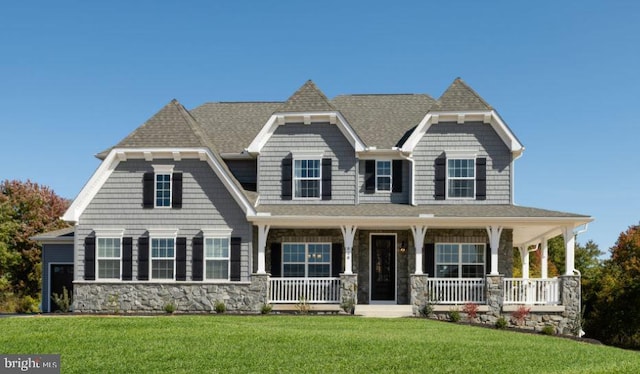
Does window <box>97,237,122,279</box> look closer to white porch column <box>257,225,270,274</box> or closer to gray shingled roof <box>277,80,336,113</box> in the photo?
white porch column <box>257,225,270,274</box>

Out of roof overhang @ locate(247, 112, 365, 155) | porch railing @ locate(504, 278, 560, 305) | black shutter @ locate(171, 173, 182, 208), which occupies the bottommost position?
porch railing @ locate(504, 278, 560, 305)

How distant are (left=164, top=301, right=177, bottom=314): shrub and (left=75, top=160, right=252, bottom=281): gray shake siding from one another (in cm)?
122

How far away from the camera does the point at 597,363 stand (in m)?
14.4

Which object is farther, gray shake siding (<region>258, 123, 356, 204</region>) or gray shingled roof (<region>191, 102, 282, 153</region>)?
gray shingled roof (<region>191, 102, 282, 153</region>)

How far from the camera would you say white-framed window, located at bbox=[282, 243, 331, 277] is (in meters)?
25.5

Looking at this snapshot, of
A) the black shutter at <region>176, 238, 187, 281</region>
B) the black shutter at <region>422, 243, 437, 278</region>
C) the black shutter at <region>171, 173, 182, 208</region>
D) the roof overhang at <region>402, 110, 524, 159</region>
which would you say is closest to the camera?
the black shutter at <region>176, 238, 187, 281</region>

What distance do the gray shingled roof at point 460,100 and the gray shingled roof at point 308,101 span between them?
150 inches

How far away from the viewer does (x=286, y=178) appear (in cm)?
2603

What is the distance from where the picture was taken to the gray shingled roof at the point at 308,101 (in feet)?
84.4

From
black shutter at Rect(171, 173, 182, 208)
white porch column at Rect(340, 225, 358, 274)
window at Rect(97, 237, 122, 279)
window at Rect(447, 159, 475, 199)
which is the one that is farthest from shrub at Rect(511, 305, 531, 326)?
window at Rect(97, 237, 122, 279)

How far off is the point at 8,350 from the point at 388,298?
1357cm

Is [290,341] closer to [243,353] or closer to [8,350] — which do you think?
[243,353]

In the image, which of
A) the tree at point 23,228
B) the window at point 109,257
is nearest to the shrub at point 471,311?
the window at point 109,257

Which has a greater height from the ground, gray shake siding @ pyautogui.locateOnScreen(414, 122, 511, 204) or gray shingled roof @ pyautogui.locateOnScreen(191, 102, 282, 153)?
gray shingled roof @ pyautogui.locateOnScreen(191, 102, 282, 153)
